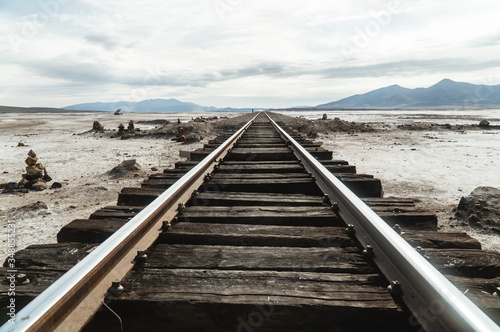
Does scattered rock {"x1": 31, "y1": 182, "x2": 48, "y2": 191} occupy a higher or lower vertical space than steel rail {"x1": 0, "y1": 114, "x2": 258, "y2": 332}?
lower

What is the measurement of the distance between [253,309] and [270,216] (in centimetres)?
101

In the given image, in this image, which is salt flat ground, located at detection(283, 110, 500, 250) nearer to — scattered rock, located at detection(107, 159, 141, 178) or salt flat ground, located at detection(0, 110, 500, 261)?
salt flat ground, located at detection(0, 110, 500, 261)

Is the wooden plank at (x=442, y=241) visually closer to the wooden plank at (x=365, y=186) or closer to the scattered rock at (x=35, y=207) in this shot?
the wooden plank at (x=365, y=186)

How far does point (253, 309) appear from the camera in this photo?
4.24ft

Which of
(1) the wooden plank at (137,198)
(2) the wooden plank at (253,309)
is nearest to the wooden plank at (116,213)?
(1) the wooden plank at (137,198)

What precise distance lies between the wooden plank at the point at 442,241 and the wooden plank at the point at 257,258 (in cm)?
42

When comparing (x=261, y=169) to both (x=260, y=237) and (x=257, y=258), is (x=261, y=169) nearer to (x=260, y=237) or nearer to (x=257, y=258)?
(x=260, y=237)

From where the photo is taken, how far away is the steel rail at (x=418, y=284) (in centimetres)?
107

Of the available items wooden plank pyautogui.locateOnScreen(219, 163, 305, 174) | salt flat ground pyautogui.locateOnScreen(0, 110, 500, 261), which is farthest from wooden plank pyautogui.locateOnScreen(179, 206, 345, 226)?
salt flat ground pyautogui.locateOnScreen(0, 110, 500, 261)

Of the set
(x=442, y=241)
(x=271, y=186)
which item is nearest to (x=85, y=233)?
(x=271, y=186)

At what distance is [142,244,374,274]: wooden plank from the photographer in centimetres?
160

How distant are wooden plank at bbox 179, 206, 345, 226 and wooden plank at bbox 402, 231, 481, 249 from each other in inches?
18.8

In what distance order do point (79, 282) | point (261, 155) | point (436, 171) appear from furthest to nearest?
point (436, 171) < point (261, 155) < point (79, 282)

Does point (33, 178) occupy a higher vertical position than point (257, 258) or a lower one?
lower
